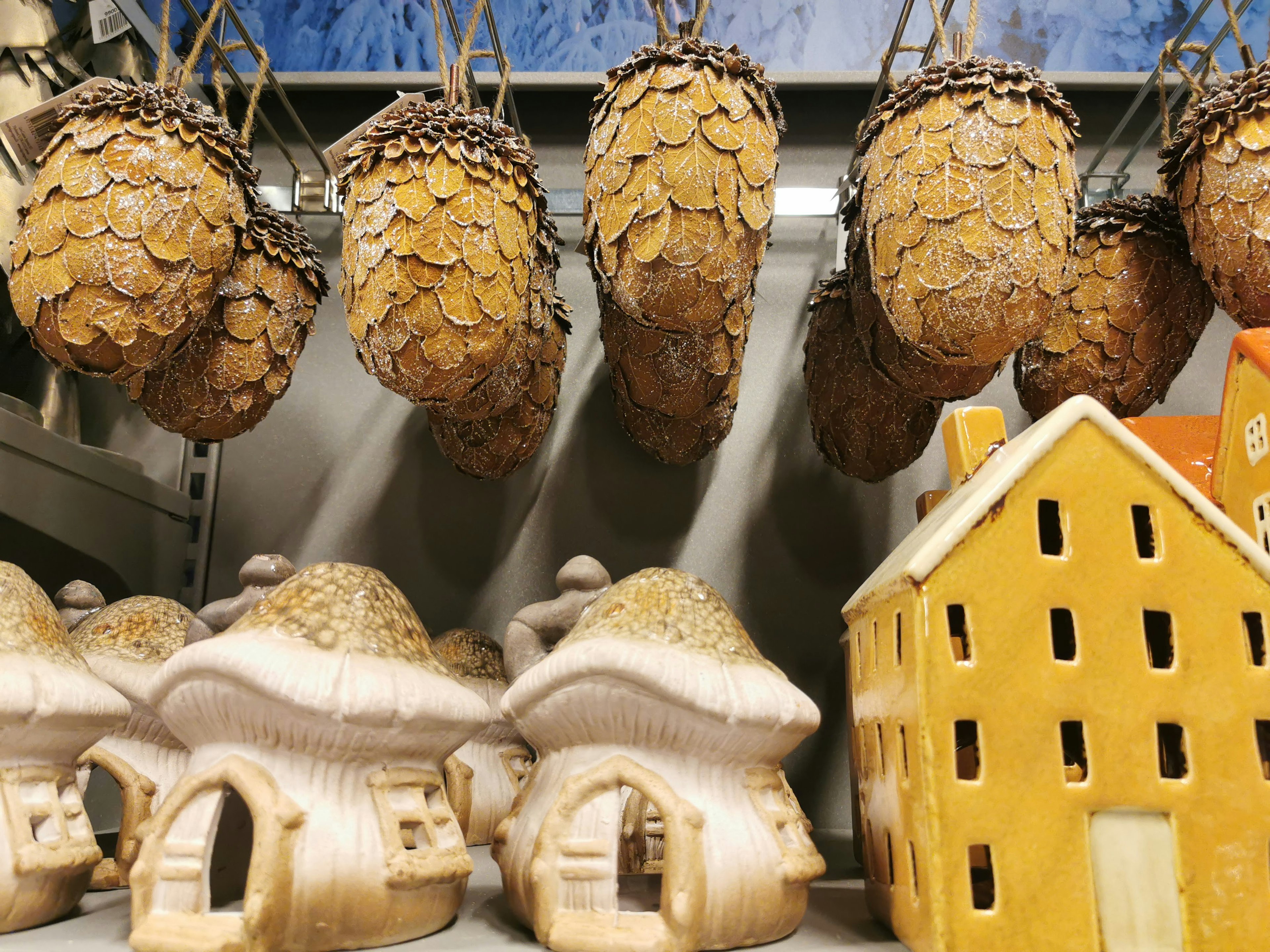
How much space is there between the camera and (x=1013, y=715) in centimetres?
46

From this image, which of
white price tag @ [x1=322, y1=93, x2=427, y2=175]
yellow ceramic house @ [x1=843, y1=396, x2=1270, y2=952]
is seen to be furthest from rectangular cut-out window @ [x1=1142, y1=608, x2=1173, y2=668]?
white price tag @ [x1=322, y1=93, x2=427, y2=175]

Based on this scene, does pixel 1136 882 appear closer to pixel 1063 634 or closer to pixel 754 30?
pixel 1063 634

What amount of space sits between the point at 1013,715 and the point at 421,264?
0.40 meters

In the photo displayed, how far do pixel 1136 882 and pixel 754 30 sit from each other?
0.93 m

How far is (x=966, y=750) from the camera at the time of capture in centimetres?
56

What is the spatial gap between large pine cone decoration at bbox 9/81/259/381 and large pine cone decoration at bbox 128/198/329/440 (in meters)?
0.05

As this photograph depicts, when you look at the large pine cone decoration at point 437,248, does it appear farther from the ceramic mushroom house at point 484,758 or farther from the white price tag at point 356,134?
the ceramic mushroom house at point 484,758

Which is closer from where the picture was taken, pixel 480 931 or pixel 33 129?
pixel 480 931

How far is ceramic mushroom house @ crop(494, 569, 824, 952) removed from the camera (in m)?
0.48

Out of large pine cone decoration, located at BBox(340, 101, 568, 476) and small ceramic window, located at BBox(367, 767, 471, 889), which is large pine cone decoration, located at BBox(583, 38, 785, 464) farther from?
small ceramic window, located at BBox(367, 767, 471, 889)

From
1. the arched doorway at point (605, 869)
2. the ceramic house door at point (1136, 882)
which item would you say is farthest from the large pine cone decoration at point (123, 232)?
the ceramic house door at point (1136, 882)

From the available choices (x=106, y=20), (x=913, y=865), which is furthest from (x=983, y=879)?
(x=106, y=20)

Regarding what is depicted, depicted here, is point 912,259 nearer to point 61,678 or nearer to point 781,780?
point 781,780

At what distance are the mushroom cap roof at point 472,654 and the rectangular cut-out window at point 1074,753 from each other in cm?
43
